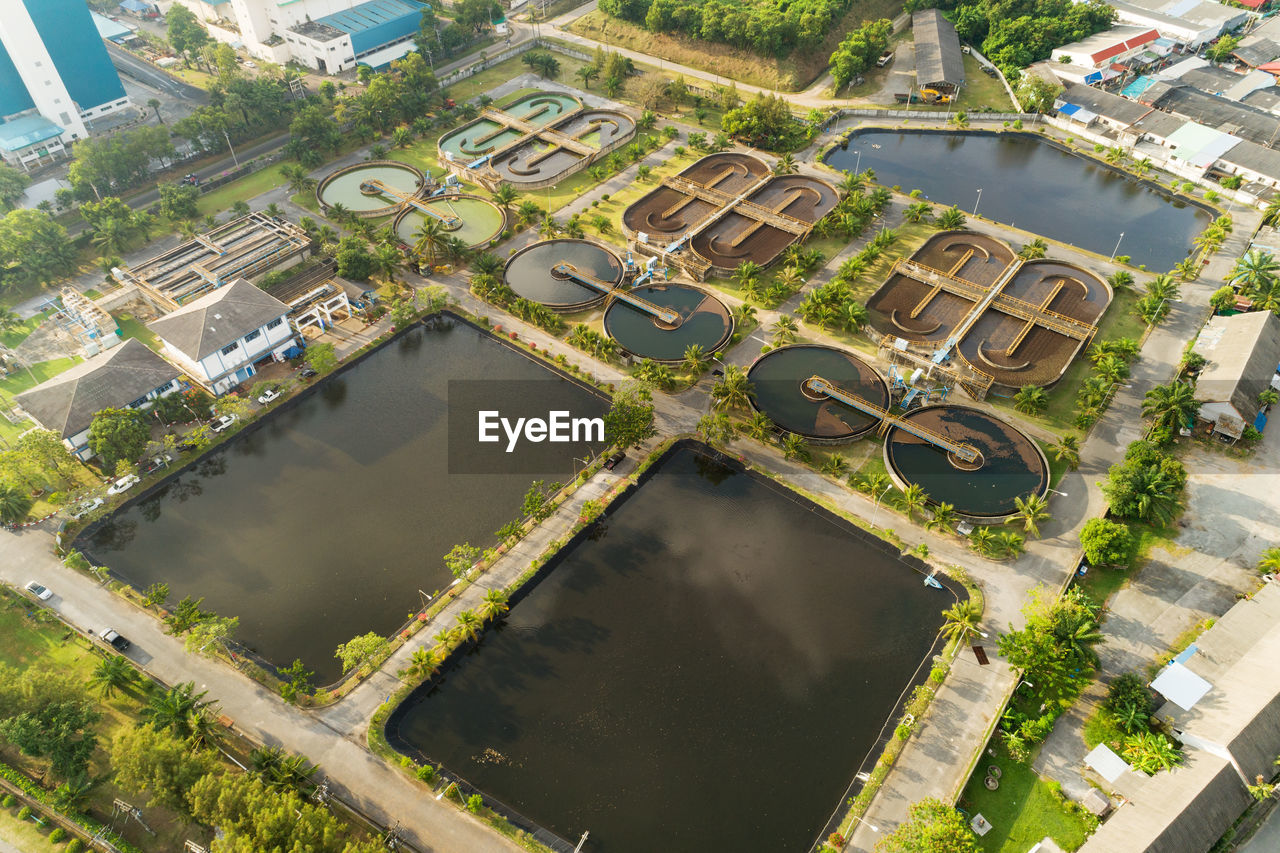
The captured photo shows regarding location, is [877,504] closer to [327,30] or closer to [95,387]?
[95,387]

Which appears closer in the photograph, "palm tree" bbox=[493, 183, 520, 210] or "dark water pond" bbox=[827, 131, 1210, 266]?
"dark water pond" bbox=[827, 131, 1210, 266]

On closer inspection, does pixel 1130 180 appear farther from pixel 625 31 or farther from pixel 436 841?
pixel 436 841

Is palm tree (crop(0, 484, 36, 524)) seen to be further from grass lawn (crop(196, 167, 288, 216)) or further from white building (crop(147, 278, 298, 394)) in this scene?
grass lawn (crop(196, 167, 288, 216))

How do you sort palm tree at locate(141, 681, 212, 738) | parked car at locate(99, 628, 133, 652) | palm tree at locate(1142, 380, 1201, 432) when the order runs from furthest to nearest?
palm tree at locate(1142, 380, 1201, 432)
parked car at locate(99, 628, 133, 652)
palm tree at locate(141, 681, 212, 738)

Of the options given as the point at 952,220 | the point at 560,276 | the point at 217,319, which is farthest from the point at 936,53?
the point at 217,319

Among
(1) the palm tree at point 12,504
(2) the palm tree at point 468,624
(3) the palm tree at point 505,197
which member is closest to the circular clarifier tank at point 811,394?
(2) the palm tree at point 468,624

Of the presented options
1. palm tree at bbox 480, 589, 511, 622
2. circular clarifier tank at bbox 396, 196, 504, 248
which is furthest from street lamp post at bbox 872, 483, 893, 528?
circular clarifier tank at bbox 396, 196, 504, 248

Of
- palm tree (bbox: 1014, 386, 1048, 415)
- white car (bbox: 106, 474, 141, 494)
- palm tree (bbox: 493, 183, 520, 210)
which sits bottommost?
white car (bbox: 106, 474, 141, 494)

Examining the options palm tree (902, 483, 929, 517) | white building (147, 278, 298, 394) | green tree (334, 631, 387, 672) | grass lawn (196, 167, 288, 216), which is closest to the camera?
green tree (334, 631, 387, 672)

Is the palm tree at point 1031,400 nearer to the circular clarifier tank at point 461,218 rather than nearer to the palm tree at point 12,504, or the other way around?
the circular clarifier tank at point 461,218
